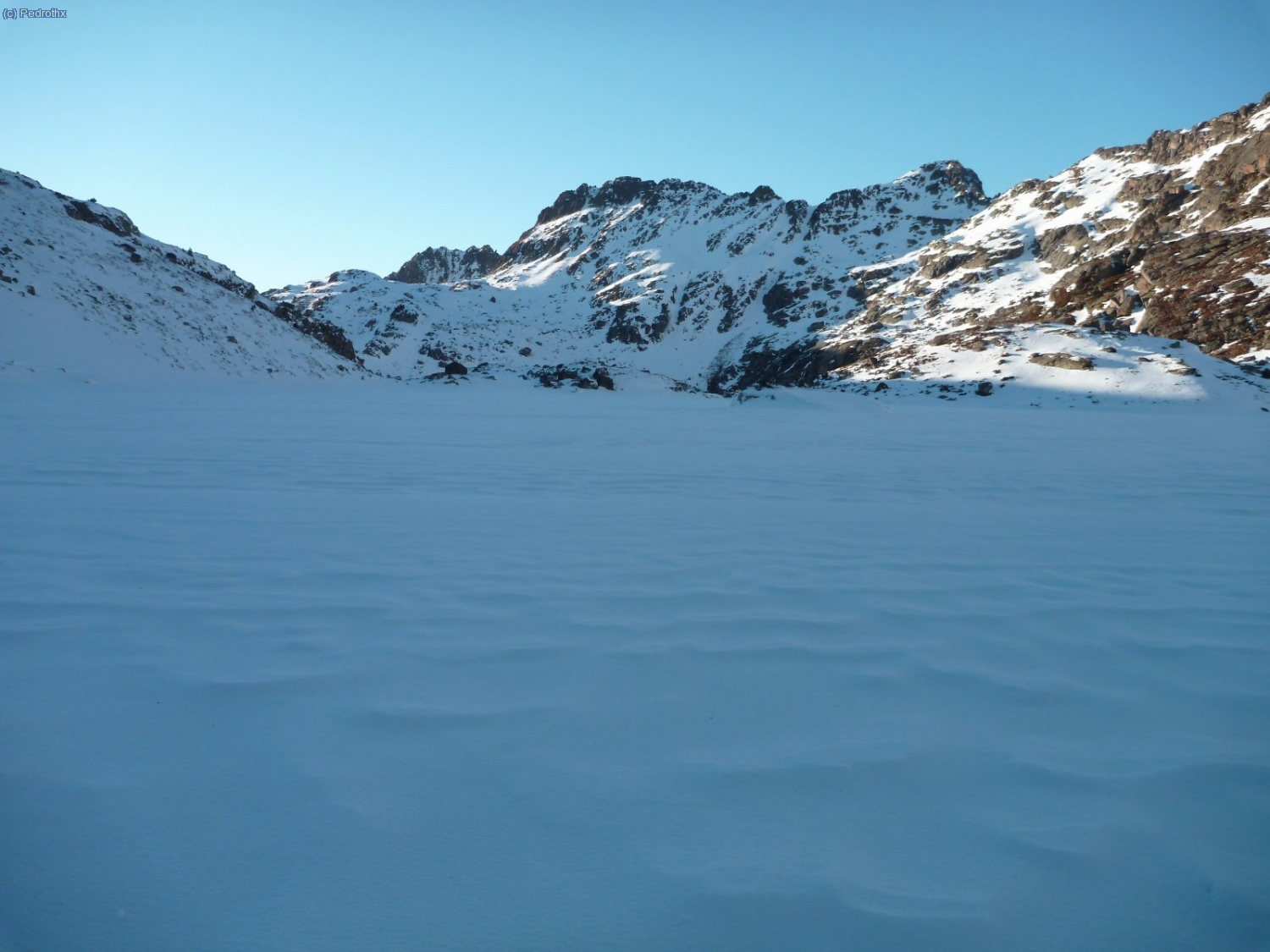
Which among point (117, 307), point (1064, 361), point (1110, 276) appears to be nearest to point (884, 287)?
point (1110, 276)

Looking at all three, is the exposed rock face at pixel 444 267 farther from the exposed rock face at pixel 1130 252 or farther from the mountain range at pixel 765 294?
the exposed rock face at pixel 1130 252

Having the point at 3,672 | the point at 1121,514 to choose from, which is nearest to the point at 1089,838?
the point at 3,672

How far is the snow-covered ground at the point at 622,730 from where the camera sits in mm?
1406

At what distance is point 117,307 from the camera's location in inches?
1003

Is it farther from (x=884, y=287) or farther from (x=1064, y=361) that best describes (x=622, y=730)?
(x=884, y=287)

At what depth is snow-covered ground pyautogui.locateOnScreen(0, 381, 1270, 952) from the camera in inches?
55.4

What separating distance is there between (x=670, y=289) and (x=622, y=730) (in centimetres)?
11264

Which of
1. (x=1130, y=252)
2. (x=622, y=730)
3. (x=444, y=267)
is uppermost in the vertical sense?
(x=444, y=267)

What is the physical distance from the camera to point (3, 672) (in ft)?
7.47

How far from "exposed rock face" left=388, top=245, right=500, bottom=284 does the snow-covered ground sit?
165 metres

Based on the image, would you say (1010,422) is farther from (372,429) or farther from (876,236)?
(876,236)

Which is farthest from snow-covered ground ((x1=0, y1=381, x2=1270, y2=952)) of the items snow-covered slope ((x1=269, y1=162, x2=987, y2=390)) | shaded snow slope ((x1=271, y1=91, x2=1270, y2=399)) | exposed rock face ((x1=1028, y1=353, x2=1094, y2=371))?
snow-covered slope ((x1=269, y1=162, x2=987, y2=390))

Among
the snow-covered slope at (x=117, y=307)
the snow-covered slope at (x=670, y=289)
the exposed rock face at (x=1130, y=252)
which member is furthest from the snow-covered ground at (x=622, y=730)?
the snow-covered slope at (x=670, y=289)

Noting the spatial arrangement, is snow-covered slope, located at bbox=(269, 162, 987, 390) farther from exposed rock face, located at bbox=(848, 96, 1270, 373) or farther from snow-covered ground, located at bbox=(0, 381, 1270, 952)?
snow-covered ground, located at bbox=(0, 381, 1270, 952)
